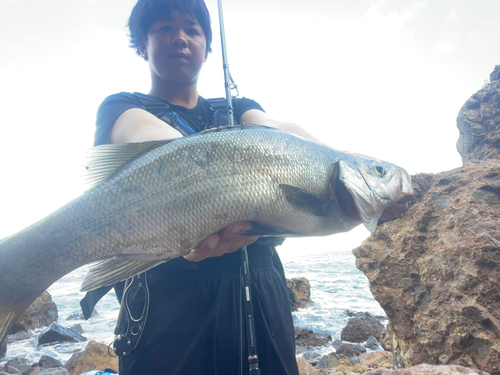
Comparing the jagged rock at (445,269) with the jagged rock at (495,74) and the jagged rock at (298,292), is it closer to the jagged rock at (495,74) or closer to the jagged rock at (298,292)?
the jagged rock at (495,74)

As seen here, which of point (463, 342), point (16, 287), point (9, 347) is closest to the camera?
point (16, 287)

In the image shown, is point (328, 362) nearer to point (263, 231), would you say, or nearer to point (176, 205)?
point (263, 231)

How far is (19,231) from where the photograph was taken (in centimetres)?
154

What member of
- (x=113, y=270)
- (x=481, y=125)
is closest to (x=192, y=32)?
(x=113, y=270)

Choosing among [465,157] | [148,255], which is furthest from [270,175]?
[465,157]

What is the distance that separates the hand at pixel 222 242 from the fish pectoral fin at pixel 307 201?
0.37 metres

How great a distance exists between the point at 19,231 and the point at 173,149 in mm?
971

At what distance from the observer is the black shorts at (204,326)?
70.2 inches

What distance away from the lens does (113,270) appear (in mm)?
1662

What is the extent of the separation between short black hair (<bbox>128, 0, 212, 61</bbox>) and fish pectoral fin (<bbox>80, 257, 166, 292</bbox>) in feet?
7.05

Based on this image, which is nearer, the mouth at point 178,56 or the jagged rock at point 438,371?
the jagged rock at point 438,371

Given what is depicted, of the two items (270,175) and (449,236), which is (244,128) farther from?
(449,236)

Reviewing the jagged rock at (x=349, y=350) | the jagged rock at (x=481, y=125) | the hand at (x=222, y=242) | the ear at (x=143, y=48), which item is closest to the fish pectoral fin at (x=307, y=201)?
the hand at (x=222, y=242)

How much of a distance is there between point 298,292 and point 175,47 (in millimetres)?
11324
